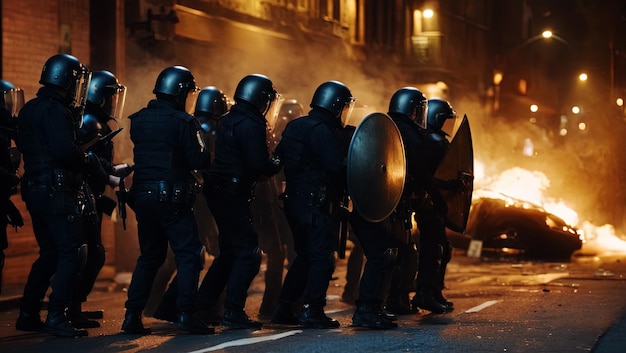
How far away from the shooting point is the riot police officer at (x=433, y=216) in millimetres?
10711

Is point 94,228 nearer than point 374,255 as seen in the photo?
Yes

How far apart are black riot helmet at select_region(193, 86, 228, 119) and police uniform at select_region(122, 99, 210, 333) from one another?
73.9 inches

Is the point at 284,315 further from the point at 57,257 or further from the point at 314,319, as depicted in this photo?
the point at 57,257

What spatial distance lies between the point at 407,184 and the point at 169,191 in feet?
8.25

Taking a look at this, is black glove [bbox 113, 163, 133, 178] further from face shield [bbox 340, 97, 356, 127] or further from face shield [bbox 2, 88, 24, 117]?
face shield [bbox 340, 97, 356, 127]

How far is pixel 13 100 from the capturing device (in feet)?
30.7

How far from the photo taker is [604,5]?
161 feet

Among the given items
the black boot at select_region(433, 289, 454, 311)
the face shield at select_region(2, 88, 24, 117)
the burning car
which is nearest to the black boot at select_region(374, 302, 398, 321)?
the black boot at select_region(433, 289, 454, 311)

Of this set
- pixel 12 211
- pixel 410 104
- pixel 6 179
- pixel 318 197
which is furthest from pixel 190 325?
pixel 410 104

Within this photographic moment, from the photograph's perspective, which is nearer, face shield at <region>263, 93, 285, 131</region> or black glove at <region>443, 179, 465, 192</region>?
face shield at <region>263, 93, 285, 131</region>

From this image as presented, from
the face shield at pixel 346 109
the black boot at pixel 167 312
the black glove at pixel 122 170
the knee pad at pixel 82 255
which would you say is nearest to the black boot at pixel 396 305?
the face shield at pixel 346 109

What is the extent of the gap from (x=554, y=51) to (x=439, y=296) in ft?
160

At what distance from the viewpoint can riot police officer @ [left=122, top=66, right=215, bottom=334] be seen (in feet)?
28.6

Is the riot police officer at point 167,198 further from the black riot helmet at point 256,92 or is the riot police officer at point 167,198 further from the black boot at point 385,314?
the black boot at point 385,314
